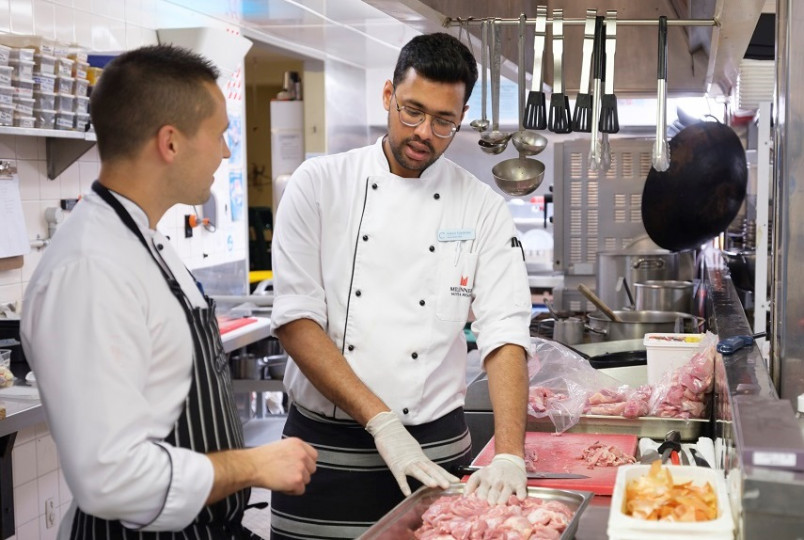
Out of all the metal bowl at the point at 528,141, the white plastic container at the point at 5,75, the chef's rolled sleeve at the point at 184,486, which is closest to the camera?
the chef's rolled sleeve at the point at 184,486

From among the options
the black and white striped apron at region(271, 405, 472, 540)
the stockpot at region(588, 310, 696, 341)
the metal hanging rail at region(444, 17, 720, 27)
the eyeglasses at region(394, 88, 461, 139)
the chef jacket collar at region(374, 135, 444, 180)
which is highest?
the metal hanging rail at region(444, 17, 720, 27)

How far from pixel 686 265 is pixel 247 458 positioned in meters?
4.58

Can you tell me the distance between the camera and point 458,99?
7.82ft

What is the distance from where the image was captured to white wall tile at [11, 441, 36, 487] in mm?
4238

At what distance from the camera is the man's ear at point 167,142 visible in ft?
5.26

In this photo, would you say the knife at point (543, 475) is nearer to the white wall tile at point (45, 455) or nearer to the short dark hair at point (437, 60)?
the short dark hair at point (437, 60)

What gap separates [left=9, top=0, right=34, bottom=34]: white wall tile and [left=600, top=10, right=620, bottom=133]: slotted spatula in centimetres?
269

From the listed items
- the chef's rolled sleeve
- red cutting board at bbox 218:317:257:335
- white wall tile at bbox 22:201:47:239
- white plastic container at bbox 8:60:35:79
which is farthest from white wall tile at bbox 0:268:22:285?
the chef's rolled sleeve

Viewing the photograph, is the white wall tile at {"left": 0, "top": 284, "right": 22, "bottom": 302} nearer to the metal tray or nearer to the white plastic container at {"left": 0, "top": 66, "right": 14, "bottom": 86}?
the white plastic container at {"left": 0, "top": 66, "right": 14, "bottom": 86}

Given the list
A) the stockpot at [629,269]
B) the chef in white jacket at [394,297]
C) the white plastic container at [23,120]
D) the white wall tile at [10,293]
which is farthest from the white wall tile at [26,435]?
the stockpot at [629,269]

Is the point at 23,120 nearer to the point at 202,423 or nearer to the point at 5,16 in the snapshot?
the point at 5,16

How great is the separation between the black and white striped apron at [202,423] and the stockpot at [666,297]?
128 inches

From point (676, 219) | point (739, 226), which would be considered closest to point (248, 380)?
point (676, 219)

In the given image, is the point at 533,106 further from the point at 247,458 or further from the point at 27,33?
the point at 27,33
